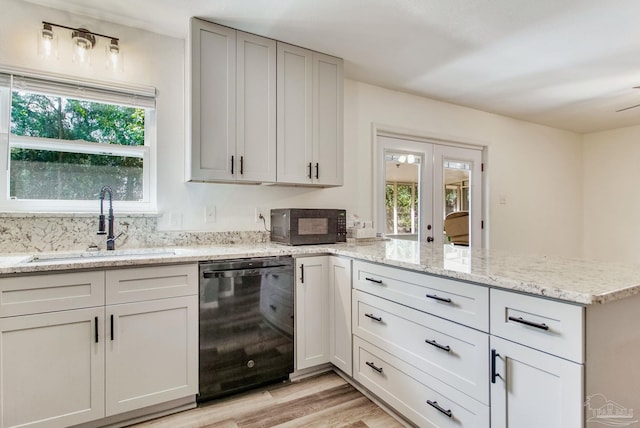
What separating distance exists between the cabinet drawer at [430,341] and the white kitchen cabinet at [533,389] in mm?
60

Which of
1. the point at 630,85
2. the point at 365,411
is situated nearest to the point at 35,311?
the point at 365,411

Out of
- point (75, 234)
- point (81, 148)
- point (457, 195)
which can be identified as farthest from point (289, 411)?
point (457, 195)

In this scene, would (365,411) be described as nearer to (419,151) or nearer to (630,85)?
(419,151)

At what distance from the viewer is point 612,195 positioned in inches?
188

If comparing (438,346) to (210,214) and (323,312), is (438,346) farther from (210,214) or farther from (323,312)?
(210,214)

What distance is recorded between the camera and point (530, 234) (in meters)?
4.45

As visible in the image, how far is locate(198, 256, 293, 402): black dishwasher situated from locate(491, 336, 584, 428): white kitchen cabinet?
128 cm

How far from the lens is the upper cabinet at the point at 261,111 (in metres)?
2.21

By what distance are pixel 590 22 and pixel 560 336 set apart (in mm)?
2240

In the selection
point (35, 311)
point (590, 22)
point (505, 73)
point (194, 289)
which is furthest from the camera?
point (505, 73)

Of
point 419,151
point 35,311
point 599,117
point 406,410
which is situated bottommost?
point 406,410

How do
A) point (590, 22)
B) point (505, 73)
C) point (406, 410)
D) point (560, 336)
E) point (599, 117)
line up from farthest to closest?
point (599, 117), point (505, 73), point (590, 22), point (406, 410), point (560, 336)

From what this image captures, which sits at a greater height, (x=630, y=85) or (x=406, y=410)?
(x=630, y=85)

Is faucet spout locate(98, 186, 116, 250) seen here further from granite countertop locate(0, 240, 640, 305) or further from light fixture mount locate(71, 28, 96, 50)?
light fixture mount locate(71, 28, 96, 50)
